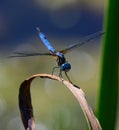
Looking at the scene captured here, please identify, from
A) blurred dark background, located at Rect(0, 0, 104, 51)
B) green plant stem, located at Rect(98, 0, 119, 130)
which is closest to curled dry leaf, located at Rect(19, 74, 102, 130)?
green plant stem, located at Rect(98, 0, 119, 130)

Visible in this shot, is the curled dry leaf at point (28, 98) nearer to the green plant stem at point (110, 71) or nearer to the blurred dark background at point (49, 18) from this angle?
the green plant stem at point (110, 71)

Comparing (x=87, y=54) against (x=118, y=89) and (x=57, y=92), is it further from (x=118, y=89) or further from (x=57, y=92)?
(x=118, y=89)

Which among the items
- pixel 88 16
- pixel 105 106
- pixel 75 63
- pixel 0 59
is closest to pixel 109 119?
pixel 105 106

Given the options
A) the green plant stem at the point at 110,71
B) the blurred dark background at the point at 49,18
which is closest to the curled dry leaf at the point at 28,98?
the green plant stem at the point at 110,71

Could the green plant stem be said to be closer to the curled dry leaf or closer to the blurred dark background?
the curled dry leaf

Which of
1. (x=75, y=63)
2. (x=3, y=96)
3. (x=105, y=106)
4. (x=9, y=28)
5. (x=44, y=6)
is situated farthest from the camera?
(x=44, y=6)

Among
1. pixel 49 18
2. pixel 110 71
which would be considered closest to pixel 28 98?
pixel 110 71

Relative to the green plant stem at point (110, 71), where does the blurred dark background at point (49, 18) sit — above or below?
above

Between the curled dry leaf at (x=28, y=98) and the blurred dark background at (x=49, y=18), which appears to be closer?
the curled dry leaf at (x=28, y=98)
